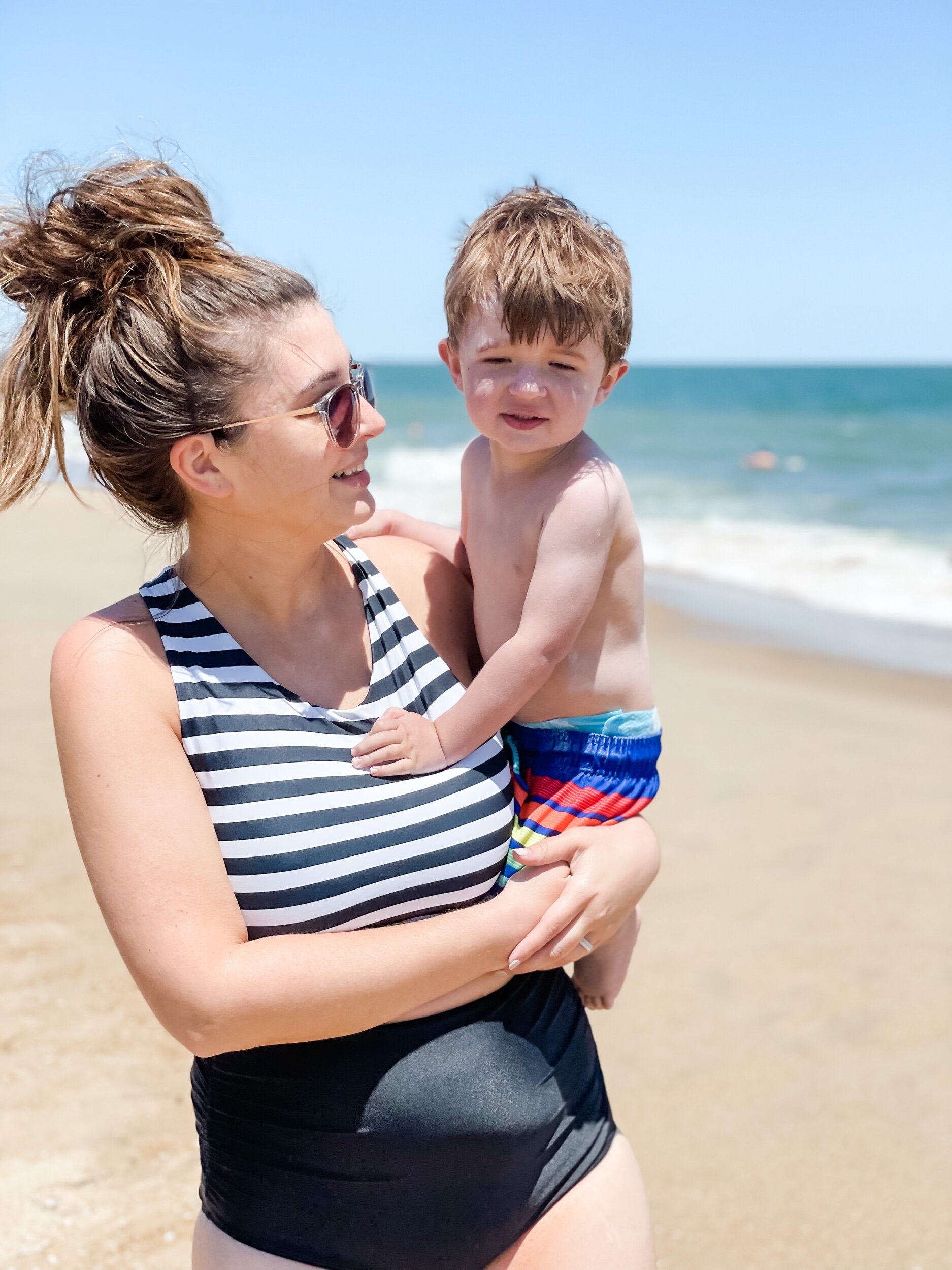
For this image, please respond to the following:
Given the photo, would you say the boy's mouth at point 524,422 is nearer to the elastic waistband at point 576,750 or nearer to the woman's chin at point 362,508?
the woman's chin at point 362,508

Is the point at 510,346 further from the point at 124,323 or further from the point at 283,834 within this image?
the point at 283,834

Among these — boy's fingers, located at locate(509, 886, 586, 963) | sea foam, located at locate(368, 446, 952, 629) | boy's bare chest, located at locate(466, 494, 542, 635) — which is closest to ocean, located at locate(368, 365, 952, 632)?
sea foam, located at locate(368, 446, 952, 629)

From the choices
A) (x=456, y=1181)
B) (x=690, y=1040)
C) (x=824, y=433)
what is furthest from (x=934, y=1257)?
(x=824, y=433)

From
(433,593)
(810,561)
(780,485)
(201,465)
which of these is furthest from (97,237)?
(780,485)

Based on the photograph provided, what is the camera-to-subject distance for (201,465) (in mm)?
1730

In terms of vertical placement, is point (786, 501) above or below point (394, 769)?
below

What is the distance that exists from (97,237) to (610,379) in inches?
36.8

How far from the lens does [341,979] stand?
148cm

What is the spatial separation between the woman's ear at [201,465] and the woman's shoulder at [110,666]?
0.24 metres

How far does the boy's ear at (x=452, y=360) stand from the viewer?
215 cm

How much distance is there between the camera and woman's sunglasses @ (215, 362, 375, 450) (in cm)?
171

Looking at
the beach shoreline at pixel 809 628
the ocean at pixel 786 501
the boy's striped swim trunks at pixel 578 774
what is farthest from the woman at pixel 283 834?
the beach shoreline at pixel 809 628

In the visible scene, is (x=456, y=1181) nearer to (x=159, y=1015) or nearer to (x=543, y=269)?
(x=159, y=1015)

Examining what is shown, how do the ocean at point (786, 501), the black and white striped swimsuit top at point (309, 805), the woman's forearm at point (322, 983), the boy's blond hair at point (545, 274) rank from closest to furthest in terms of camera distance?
1. the woman's forearm at point (322, 983)
2. the black and white striped swimsuit top at point (309, 805)
3. the boy's blond hair at point (545, 274)
4. the ocean at point (786, 501)
